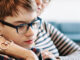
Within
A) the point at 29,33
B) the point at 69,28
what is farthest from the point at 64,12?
the point at 29,33

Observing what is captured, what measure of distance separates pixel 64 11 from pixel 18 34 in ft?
13.4

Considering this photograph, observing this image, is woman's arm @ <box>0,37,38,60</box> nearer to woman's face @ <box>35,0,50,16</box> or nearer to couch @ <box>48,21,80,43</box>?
woman's face @ <box>35,0,50,16</box>

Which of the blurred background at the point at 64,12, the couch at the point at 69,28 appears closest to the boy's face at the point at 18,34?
the couch at the point at 69,28

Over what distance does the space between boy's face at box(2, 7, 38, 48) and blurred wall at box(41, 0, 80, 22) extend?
3.97 m

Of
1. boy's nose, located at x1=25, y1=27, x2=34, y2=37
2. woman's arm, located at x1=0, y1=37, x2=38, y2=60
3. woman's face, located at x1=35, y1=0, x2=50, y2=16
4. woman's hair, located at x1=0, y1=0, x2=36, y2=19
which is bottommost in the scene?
woman's arm, located at x1=0, y1=37, x2=38, y2=60

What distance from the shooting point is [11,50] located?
65 cm

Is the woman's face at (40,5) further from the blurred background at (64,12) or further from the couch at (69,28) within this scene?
the blurred background at (64,12)

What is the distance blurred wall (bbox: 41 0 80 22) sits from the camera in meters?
4.62

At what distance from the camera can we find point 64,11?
15.2 feet

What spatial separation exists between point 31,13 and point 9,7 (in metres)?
0.08

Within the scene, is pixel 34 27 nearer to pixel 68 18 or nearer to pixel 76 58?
pixel 76 58

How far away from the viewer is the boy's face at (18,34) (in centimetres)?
63

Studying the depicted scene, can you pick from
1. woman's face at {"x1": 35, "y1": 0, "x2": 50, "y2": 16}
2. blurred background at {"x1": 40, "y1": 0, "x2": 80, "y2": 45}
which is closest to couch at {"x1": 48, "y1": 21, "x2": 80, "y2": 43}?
blurred background at {"x1": 40, "y1": 0, "x2": 80, "y2": 45}

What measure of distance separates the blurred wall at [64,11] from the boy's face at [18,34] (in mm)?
3967
